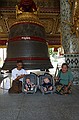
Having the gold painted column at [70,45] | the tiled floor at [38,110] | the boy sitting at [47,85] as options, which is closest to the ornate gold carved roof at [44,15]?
the gold painted column at [70,45]

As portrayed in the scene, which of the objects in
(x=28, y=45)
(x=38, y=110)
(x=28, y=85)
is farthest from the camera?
(x=28, y=45)

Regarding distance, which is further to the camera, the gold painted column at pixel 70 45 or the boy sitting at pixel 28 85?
the gold painted column at pixel 70 45

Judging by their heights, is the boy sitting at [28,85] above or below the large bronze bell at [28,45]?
below

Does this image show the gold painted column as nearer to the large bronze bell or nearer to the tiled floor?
the large bronze bell

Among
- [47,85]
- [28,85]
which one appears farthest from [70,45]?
[28,85]

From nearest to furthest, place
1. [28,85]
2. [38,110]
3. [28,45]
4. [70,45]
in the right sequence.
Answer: [38,110], [28,85], [28,45], [70,45]

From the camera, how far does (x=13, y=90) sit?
6.01m

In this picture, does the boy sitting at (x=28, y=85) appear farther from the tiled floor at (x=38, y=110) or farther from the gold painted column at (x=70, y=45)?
the gold painted column at (x=70, y=45)

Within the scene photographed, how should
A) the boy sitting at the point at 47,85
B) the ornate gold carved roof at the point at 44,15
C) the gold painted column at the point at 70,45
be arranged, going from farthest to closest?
the ornate gold carved roof at the point at 44,15, the gold painted column at the point at 70,45, the boy sitting at the point at 47,85

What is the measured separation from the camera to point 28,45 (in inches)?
296

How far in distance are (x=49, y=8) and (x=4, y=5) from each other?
2.22 meters

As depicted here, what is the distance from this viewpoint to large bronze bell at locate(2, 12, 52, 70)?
715 cm

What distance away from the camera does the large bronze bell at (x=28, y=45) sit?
7.15 m

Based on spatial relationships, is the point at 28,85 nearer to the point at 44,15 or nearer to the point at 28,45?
the point at 28,45
